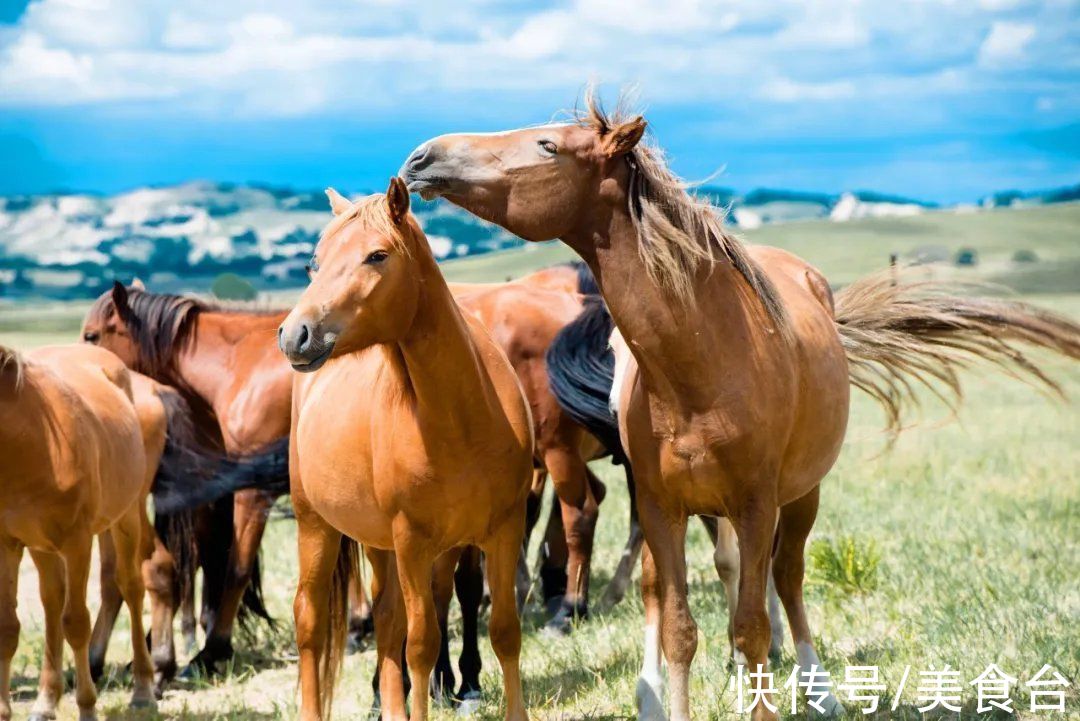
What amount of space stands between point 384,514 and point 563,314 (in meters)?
3.40

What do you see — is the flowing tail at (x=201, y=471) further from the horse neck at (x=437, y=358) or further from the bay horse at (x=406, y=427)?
the horse neck at (x=437, y=358)

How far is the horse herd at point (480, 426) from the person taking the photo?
4.25 metres

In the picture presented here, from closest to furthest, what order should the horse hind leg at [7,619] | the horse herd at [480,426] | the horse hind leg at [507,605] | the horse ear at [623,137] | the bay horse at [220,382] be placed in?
the horse ear at [623,137] → the horse herd at [480,426] → the horse hind leg at [507,605] → the horse hind leg at [7,619] → the bay horse at [220,382]

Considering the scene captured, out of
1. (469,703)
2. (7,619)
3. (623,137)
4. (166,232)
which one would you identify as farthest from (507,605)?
(166,232)

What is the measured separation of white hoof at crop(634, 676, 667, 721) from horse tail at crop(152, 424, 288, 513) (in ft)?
8.73

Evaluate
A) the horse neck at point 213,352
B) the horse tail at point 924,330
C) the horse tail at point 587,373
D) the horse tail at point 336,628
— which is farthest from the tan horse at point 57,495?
the horse tail at point 924,330

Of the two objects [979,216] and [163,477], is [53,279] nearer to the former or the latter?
[979,216]

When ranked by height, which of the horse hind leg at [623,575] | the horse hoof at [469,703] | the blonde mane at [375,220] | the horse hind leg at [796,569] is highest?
the blonde mane at [375,220]

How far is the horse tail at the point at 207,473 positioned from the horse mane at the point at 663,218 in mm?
3357

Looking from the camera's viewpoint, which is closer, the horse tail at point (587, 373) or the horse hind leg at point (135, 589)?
the horse tail at point (587, 373)

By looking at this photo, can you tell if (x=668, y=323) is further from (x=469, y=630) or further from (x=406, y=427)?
(x=469, y=630)

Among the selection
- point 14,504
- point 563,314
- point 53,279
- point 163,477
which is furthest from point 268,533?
point 53,279

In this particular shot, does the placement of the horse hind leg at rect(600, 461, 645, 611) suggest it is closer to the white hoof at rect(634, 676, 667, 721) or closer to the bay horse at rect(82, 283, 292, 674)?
the bay horse at rect(82, 283, 292, 674)

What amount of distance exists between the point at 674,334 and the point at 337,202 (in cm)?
152
